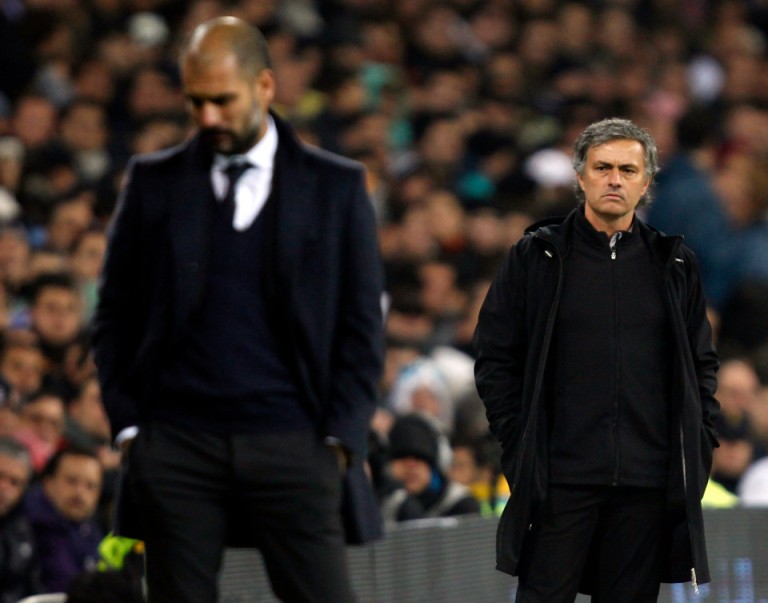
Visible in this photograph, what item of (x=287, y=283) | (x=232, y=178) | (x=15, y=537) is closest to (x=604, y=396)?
(x=287, y=283)

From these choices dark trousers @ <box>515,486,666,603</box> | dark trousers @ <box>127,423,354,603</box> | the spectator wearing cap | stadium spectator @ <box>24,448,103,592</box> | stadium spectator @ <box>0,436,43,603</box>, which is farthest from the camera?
the spectator wearing cap

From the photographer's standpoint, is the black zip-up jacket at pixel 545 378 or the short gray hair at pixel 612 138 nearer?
the black zip-up jacket at pixel 545 378

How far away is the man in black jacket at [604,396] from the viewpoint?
4895 mm

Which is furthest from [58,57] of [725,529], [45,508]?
[725,529]

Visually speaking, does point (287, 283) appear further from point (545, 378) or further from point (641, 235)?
point (641, 235)

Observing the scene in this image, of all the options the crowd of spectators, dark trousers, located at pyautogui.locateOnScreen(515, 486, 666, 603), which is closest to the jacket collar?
dark trousers, located at pyautogui.locateOnScreen(515, 486, 666, 603)

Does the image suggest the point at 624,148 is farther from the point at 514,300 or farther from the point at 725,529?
the point at 725,529

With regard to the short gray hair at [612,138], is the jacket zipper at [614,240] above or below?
below

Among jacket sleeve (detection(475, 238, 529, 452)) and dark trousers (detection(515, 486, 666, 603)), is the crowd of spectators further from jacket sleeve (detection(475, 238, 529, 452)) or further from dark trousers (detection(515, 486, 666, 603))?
dark trousers (detection(515, 486, 666, 603))

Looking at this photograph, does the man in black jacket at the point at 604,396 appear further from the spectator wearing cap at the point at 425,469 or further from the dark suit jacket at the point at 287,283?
the spectator wearing cap at the point at 425,469

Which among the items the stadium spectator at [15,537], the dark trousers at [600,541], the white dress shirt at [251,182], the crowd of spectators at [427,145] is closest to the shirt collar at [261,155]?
the white dress shirt at [251,182]

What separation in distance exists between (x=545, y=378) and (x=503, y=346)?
155 mm

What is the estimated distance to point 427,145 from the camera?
14.0 metres

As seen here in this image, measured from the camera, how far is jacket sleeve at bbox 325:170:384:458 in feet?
15.7
